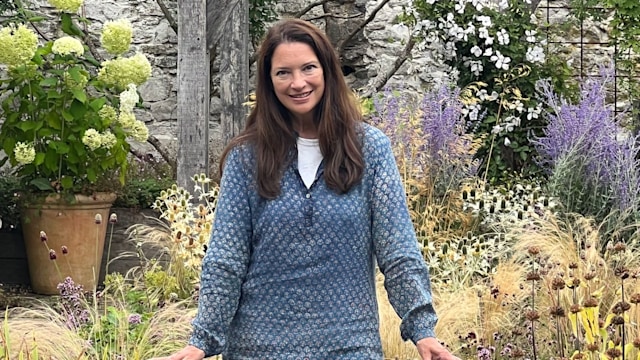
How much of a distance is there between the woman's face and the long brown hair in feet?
0.06

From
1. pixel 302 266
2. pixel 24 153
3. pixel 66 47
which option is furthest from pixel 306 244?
pixel 66 47

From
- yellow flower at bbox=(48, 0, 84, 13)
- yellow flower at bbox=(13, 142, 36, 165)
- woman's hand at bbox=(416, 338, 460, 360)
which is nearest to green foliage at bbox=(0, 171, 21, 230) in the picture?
yellow flower at bbox=(13, 142, 36, 165)

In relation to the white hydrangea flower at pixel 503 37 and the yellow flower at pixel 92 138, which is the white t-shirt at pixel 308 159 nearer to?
the yellow flower at pixel 92 138

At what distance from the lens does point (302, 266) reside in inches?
92.8

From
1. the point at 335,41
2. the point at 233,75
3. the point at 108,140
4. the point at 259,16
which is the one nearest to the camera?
the point at 108,140

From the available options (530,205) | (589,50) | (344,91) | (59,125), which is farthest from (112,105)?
(589,50)

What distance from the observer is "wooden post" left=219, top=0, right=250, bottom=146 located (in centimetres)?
594

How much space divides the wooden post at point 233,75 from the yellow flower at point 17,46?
1.08 metres

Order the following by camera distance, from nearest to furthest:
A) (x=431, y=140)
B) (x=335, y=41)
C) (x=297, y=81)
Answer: (x=297, y=81) < (x=431, y=140) < (x=335, y=41)

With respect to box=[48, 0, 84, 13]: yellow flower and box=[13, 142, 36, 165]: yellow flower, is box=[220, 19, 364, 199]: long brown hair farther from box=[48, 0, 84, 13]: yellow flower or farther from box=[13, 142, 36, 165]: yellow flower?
box=[48, 0, 84, 13]: yellow flower

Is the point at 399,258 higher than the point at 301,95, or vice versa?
the point at 301,95

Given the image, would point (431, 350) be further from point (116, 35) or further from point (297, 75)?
point (116, 35)

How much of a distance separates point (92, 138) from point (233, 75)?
97 cm

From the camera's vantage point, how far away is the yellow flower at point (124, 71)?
5609 millimetres
